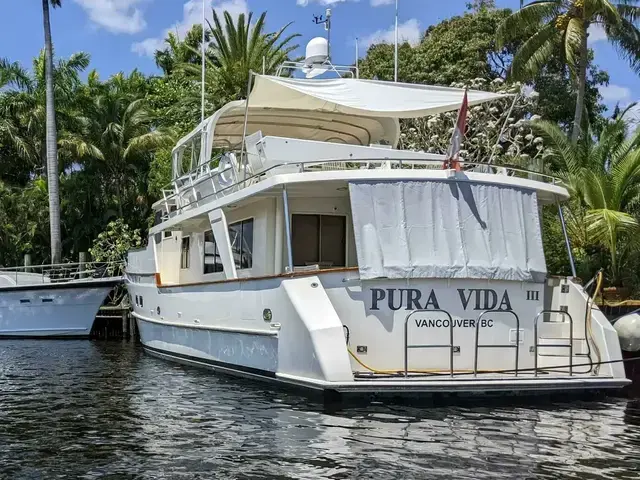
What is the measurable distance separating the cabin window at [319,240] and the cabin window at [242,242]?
939 mm

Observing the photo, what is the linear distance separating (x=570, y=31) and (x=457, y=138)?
49.7 feet

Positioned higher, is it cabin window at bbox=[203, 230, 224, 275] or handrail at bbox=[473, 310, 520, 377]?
cabin window at bbox=[203, 230, 224, 275]

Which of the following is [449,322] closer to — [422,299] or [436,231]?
[422,299]

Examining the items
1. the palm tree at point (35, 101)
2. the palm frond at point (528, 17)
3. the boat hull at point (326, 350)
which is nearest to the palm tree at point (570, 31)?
the palm frond at point (528, 17)

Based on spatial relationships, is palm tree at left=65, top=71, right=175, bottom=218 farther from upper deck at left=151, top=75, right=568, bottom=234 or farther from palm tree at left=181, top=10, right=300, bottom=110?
upper deck at left=151, top=75, right=568, bottom=234

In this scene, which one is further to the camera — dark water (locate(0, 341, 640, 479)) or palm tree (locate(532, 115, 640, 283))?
palm tree (locate(532, 115, 640, 283))

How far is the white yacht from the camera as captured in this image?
33.8ft

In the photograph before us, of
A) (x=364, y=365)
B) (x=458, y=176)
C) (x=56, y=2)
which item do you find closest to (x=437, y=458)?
(x=364, y=365)

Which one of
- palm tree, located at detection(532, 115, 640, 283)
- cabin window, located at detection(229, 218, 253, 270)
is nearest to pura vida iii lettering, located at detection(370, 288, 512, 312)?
cabin window, located at detection(229, 218, 253, 270)

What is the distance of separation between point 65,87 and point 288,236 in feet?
84.0

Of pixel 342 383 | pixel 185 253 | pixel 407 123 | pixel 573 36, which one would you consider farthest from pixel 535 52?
pixel 342 383

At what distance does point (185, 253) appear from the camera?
16.4m

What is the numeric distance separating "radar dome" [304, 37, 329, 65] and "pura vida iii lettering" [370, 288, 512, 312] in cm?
732

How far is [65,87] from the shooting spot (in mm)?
33062
